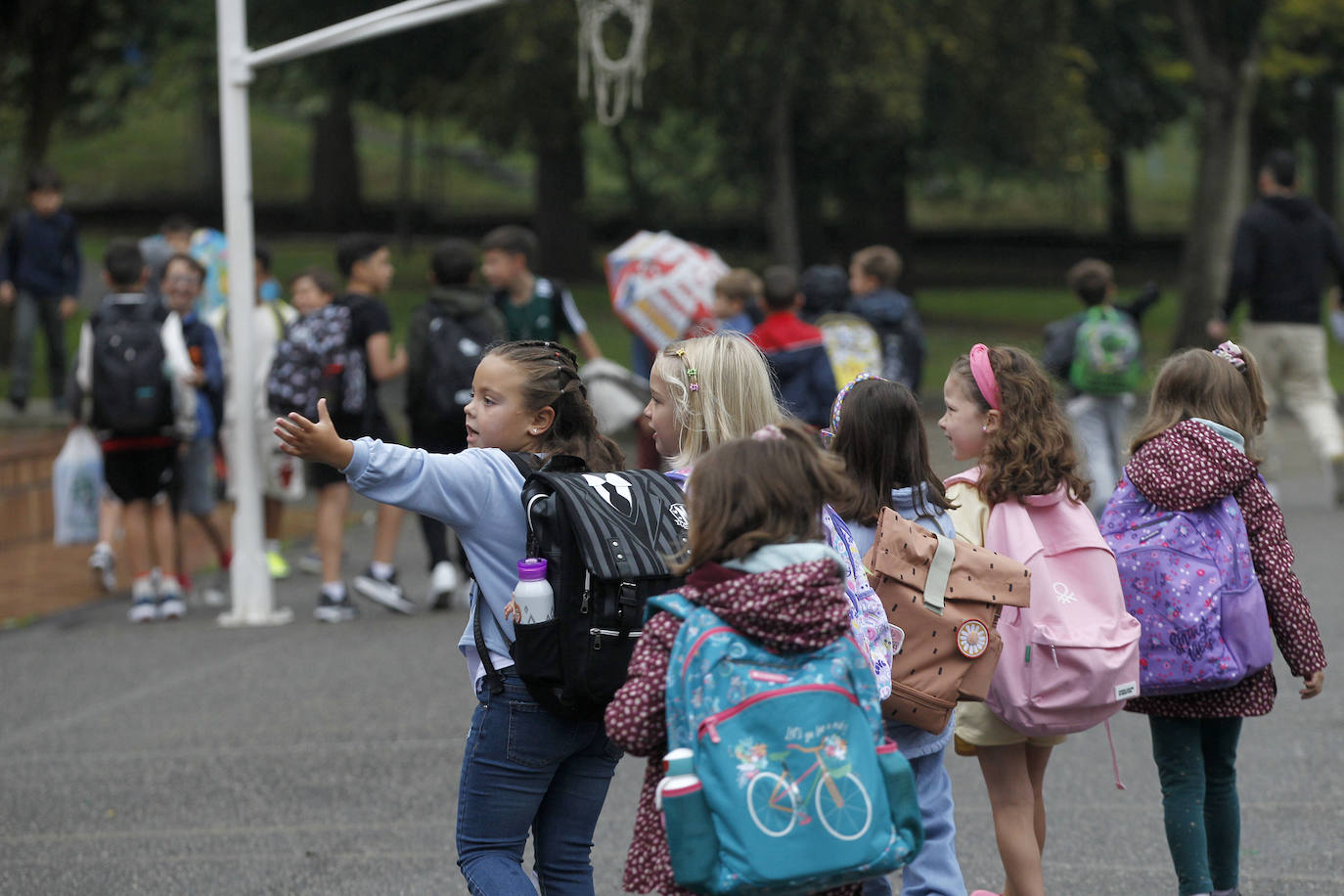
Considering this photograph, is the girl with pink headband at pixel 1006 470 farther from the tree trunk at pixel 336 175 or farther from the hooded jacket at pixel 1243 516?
the tree trunk at pixel 336 175

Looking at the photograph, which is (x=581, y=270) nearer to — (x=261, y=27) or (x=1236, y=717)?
(x=261, y=27)

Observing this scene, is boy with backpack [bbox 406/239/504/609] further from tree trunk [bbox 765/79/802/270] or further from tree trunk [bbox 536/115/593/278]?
tree trunk [bbox 536/115/593/278]

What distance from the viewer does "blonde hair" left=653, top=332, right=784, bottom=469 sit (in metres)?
3.56

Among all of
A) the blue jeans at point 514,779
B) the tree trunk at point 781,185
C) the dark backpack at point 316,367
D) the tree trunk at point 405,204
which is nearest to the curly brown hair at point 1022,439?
the blue jeans at point 514,779

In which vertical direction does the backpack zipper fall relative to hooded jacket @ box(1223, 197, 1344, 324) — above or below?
below

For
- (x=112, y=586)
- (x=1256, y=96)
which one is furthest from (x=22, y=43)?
(x=1256, y=96)

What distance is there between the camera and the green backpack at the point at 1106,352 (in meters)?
10.1

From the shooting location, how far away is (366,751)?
6.25 m

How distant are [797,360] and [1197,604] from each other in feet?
15.7

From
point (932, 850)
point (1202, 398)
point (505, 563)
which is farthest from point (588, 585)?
point (1202, 398)

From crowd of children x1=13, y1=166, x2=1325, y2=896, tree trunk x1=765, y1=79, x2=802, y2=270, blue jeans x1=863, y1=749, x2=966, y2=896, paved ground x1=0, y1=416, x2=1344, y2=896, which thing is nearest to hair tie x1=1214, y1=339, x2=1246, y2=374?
crowd of children x1=13, y1=166, x2=1325, y2=896

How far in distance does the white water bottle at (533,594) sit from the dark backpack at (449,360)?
5.01m

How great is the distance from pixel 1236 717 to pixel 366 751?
126 inches

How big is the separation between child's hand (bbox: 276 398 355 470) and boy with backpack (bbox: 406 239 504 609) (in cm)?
488
